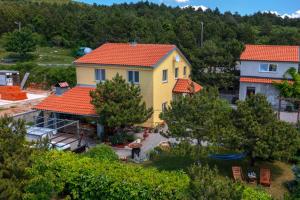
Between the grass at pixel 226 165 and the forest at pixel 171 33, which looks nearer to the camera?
the grass at pixel 226 165

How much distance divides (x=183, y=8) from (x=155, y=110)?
112 meters

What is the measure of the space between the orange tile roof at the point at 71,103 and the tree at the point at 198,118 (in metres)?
10.3

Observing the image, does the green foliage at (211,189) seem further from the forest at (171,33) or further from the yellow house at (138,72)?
the forest at (171,33)

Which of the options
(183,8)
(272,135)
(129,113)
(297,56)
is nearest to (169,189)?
(272,135)

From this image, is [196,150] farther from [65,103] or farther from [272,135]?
[65,103]

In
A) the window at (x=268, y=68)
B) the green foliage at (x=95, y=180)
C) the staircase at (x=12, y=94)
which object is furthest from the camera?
the staircase at (x=12, y=94)

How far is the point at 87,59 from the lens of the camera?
33719 millimetres

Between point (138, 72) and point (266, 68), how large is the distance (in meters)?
15.9

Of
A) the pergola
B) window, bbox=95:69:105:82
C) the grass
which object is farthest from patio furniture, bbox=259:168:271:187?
window, bbox=95:69:105:82

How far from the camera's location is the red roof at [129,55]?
3142cm

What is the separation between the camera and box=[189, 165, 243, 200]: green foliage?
1070cm

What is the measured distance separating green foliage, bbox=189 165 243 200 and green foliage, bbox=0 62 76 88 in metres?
38.6

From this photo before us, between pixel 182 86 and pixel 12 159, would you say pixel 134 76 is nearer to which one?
pixel 182 86

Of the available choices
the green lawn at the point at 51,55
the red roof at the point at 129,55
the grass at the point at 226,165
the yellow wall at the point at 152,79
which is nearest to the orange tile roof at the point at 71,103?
the yellow wall at the point at 152,79
